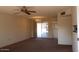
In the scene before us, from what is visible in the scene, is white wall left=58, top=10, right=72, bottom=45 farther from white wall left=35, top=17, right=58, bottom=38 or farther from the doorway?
the doorway

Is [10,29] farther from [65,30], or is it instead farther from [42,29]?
[42,29]

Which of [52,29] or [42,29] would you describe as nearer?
[52,29]

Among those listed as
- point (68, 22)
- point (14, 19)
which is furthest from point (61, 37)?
point (14, 19)

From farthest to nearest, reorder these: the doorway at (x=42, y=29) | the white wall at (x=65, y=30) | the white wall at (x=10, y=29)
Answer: the doorway at (x=42, y=29) < the white wall at (x=65, y=30) < the white wall at (x=10, y=29)

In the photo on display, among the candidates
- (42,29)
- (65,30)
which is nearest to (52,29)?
(42,29)

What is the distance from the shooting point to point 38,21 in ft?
64.5

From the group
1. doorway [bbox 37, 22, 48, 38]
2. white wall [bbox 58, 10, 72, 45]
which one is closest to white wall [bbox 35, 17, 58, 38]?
doorway [bbox 37, 22, 48, 38]

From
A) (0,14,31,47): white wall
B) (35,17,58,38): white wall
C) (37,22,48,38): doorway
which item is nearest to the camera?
(0,14,31,47): white wall

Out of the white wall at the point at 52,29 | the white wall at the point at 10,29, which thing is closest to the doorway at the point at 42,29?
the white wall at the point at 52,29

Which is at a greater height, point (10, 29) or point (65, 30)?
point (10, 29)

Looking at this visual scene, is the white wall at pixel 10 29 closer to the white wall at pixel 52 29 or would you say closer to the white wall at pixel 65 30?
the white wall at pixel 65 30

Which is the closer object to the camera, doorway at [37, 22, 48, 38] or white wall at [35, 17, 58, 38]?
white wall at [35, 17, 58, 38]
